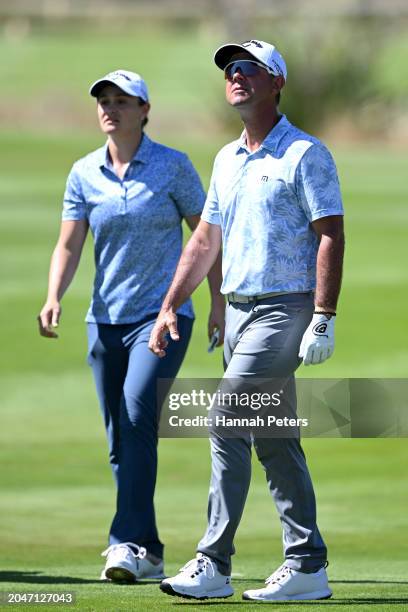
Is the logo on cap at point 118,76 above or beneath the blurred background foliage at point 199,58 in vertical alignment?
beneath

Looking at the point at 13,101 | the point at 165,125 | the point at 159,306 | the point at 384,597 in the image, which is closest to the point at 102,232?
the point at 159,306

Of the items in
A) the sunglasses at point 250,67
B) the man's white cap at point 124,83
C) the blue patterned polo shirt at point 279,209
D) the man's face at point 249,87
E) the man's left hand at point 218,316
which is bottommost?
the blue patterned polo shirt at point 279,209

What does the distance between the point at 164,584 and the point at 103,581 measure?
3.36ft

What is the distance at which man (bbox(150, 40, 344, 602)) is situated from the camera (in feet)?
20.3

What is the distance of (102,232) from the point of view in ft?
25.1

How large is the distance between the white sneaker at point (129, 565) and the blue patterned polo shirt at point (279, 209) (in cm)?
152

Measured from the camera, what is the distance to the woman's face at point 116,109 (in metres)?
7.59

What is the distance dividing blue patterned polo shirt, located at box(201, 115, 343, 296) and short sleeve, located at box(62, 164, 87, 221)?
157 cm

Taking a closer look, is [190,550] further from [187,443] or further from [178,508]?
[187,443]

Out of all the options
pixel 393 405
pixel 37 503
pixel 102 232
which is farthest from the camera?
pixel 37 503

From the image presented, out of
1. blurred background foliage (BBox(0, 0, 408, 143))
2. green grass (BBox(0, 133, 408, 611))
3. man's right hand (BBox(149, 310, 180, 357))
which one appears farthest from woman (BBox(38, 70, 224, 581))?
blurred background foliage (BBox(0, 0, 408, 143))

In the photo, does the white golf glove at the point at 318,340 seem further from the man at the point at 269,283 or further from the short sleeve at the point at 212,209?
the short sleeve at the point at 212,209

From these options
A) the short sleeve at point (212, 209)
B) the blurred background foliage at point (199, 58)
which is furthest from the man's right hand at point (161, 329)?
the blurred background foliage at point (199, 58)

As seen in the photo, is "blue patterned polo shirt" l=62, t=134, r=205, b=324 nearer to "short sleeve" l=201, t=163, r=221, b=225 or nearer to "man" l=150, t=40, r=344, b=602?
"short sleeve" l=201, t=163, r=221, b=225
